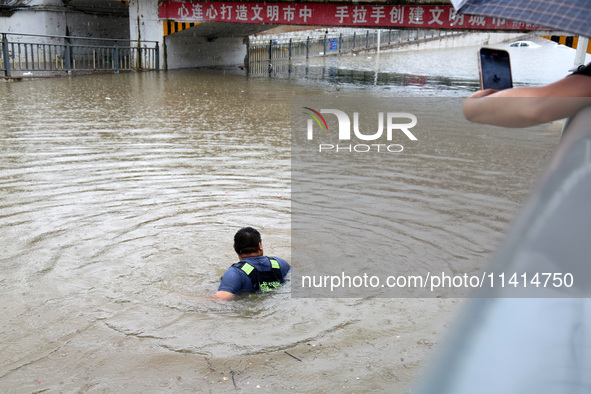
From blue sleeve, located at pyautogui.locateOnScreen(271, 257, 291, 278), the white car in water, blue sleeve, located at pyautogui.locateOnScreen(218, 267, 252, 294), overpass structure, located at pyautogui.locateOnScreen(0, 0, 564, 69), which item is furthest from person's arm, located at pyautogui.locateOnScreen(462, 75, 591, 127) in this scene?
the white car in water

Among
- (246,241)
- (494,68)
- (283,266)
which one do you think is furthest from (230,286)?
(494,68)

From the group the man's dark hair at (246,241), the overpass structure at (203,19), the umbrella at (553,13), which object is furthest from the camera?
the overpass structure at (203,19)

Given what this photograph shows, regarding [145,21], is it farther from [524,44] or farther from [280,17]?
[524,44]

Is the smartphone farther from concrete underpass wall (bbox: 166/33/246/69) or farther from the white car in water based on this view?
the white car in water

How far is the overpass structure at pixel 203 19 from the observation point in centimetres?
1828

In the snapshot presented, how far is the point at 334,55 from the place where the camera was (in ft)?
121

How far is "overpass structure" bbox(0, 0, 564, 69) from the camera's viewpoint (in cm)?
1828

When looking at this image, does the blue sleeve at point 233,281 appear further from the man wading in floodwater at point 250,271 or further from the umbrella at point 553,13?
the umbrella at point 553,13

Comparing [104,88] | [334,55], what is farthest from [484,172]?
[334,55]

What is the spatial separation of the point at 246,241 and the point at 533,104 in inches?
123

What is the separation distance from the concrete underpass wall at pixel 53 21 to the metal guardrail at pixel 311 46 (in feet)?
22.7

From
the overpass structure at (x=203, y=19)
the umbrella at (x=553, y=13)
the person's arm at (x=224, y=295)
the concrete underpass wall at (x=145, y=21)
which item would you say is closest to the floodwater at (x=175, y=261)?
the person's arm at (x=224, y=295)

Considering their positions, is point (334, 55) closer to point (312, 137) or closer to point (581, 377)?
point (312, 137)

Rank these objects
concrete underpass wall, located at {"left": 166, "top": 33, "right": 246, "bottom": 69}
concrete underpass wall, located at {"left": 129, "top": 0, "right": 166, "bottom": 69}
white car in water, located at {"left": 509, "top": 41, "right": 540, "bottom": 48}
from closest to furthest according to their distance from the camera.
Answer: concrete underpass wall, located at {"left": 129, "top": 0, "right": 166, "bottom": 69}
concrete underpass wall, located at {"left": 166, "top": 33, "right": 246, "bottom": 69}
white car in water, located at {"left": 509, "top": 41, "right": 540, "bottom": 48}
